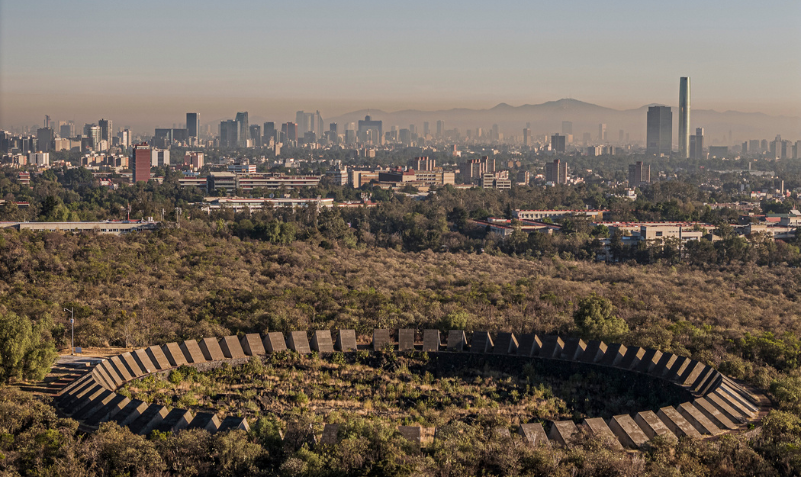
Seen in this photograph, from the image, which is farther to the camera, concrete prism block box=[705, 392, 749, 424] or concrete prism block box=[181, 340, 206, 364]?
concrete prism block box=[181, 340, 206, 364]

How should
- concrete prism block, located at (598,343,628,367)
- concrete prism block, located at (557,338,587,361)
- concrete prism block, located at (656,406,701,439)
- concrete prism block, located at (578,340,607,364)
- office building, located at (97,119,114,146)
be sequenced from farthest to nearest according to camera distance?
1. office building, located at (97,119,114,146)
2. concrete prism block, located at (557,338,587,361)
3. concrete prism block, located at (578,340,607,364)
4. concrete prism block, located at (598,343,628,367)
5. concrete prism block, located at (656,406,701,439)

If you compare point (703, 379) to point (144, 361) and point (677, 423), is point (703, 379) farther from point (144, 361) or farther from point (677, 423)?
point (144, 361)

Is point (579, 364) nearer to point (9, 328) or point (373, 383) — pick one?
point (373, 383)

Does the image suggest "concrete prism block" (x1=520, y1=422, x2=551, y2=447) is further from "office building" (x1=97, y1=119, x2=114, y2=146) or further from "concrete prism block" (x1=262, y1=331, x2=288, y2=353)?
"office building" (x1=97, y1=119, x2=114, y2=146)

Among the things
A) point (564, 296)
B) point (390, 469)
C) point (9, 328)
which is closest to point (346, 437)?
point (390, 469)

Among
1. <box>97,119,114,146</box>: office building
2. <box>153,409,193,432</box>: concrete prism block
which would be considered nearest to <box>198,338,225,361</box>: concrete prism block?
<box>153,409,193,432</box>: concrete prism block

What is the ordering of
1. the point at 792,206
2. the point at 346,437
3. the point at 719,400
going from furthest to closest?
the point at 792,206 → the point at 719,400 → the point at 346,437

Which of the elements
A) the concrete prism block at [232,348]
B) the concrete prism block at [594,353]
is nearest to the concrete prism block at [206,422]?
the concrete prism block at [232,348]
